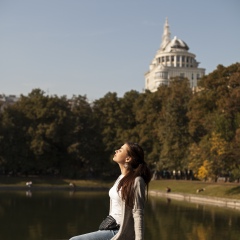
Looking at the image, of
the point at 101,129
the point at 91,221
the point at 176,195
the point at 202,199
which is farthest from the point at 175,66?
the point at 91,221

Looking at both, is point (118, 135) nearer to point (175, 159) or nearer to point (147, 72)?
point (175, 159)

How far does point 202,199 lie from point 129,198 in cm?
3567

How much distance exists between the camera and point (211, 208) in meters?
33.0

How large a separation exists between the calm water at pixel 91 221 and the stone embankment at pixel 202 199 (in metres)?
1.93

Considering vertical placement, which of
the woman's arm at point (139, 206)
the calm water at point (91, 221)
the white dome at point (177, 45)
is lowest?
the calm water at point (91, 221)

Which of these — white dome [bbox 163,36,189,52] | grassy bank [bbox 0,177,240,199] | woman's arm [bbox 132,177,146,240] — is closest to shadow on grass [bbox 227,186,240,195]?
grassy bank [bbox 0,177,240,199]

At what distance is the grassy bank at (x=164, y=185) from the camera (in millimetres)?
39263

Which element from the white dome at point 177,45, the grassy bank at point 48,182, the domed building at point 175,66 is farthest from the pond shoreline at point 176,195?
the white dome at point 177,45

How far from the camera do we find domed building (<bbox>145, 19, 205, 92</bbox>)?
422ft

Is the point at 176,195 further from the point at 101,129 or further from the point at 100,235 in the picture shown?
the point at 100,235

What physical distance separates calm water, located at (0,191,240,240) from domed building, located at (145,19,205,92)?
9609 centimetres

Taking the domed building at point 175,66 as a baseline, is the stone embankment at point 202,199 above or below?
below

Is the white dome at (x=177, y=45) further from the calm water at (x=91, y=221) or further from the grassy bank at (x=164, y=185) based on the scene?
the calm water at (x=91, y=221)

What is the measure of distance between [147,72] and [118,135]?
8812cm
